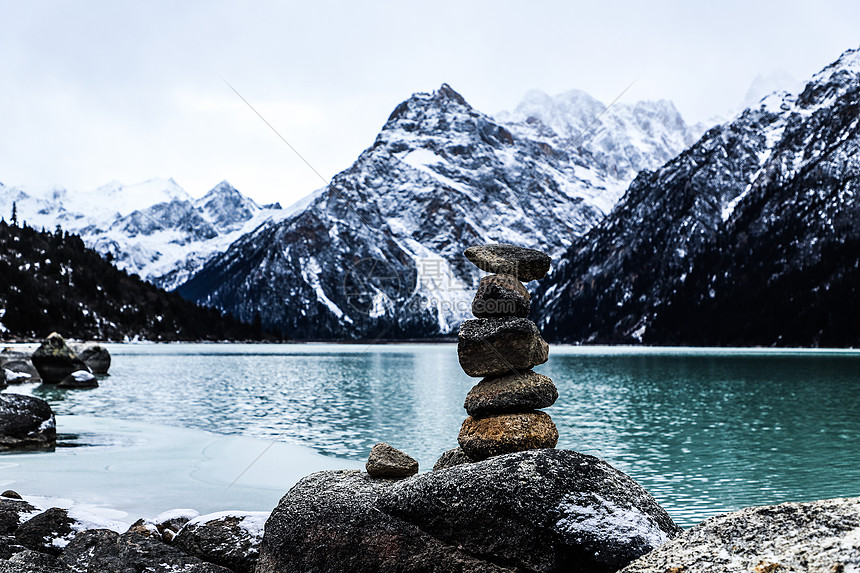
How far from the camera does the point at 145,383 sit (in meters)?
69.7

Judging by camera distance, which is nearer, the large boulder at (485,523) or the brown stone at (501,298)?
the large boulder at (485,523)

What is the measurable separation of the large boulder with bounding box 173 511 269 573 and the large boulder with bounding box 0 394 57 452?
60.0 feet

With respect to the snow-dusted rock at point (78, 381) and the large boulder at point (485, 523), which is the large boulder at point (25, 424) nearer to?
the large boulder at point (485, 523)

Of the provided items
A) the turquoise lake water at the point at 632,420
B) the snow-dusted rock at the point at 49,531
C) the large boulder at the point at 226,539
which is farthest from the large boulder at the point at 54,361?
the large boulder at the point at 226,539

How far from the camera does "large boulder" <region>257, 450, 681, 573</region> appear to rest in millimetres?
9828

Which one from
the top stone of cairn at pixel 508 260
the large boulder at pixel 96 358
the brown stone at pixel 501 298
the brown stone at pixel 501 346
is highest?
the top stone of cairn at pixel 508 260

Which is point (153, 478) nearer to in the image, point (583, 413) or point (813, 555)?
point (813, 555)

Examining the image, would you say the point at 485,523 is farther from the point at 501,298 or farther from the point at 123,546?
the point at 123,546

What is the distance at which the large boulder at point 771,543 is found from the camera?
20.3 ft

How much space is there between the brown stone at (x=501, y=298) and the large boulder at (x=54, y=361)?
197ft

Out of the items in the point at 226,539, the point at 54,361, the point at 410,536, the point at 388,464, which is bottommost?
the point at 226,539

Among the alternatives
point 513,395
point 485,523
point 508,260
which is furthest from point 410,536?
point 508,260

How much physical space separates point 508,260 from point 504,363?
83.7 inches

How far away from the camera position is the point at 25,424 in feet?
94.3
